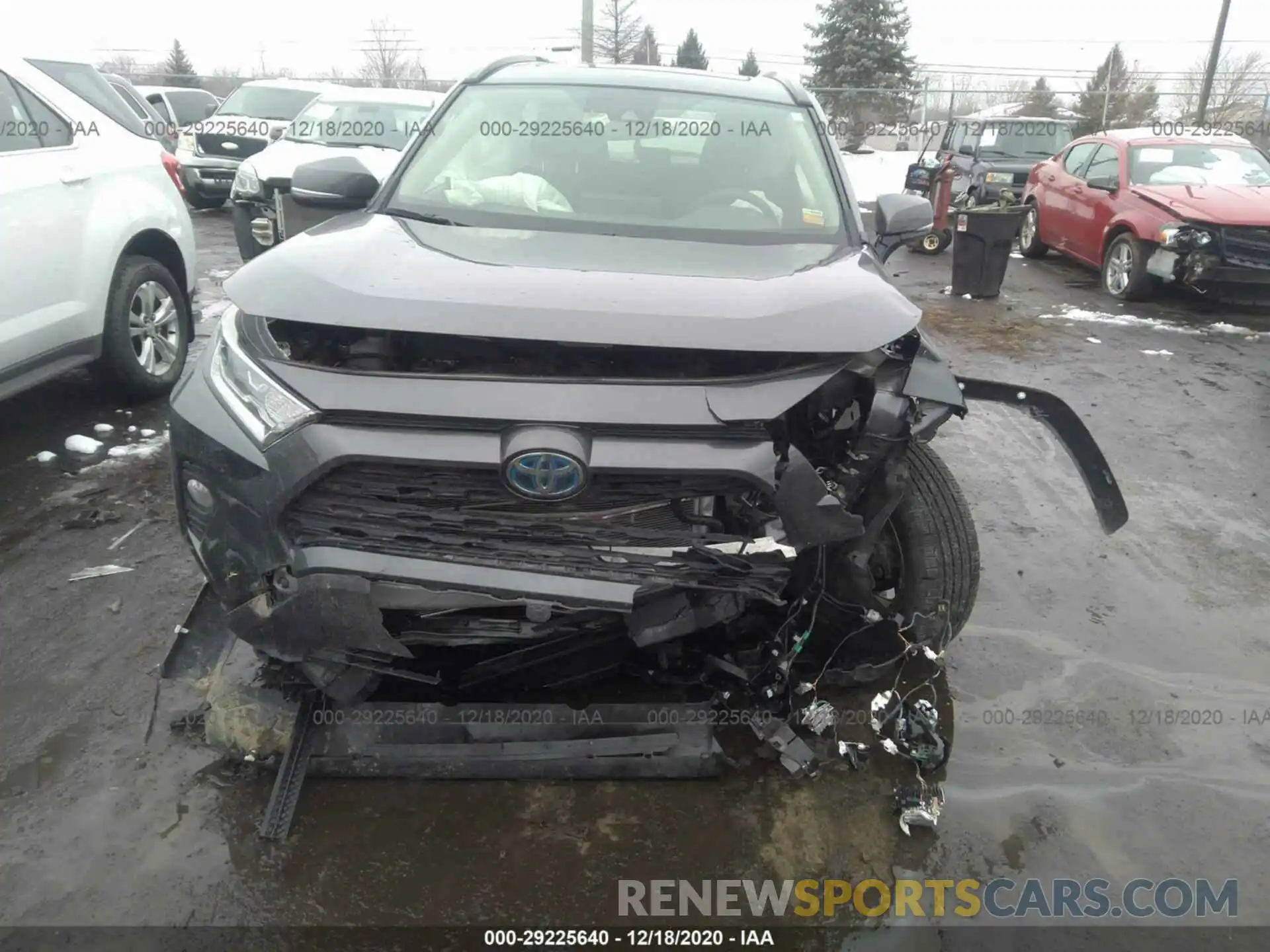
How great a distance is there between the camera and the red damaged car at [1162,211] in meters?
8.04

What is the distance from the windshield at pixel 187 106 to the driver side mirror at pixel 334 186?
12.6 meters

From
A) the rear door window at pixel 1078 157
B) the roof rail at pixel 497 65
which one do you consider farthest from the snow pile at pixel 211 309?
the rear door window at pixel 1078 157

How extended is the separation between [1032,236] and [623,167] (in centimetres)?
973

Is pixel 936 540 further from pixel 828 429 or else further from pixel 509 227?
pixel 509 227

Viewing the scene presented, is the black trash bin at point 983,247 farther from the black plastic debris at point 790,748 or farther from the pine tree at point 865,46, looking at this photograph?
Result: the pine tree at point 865,46

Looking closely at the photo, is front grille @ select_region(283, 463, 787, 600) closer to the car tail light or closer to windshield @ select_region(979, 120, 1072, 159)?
the car tail light

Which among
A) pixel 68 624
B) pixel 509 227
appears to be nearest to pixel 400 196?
pixel 509 227

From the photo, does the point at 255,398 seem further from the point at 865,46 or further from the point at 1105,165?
the point at 865,46

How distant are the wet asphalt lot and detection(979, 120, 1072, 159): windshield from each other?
39.2 feet

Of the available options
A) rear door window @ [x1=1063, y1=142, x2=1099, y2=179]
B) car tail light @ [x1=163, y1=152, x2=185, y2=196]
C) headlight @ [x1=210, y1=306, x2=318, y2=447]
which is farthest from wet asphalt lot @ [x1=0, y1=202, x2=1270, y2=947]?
rear door window @ [x1=1063, y1=142, x2=1099, y2=179]

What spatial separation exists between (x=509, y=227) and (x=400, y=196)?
1.86 ft

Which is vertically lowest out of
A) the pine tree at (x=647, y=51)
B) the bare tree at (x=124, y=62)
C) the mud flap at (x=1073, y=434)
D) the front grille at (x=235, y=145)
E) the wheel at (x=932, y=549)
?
the wheel at (x=932, y=549)

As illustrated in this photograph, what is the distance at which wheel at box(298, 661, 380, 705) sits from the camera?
92.7 inches
